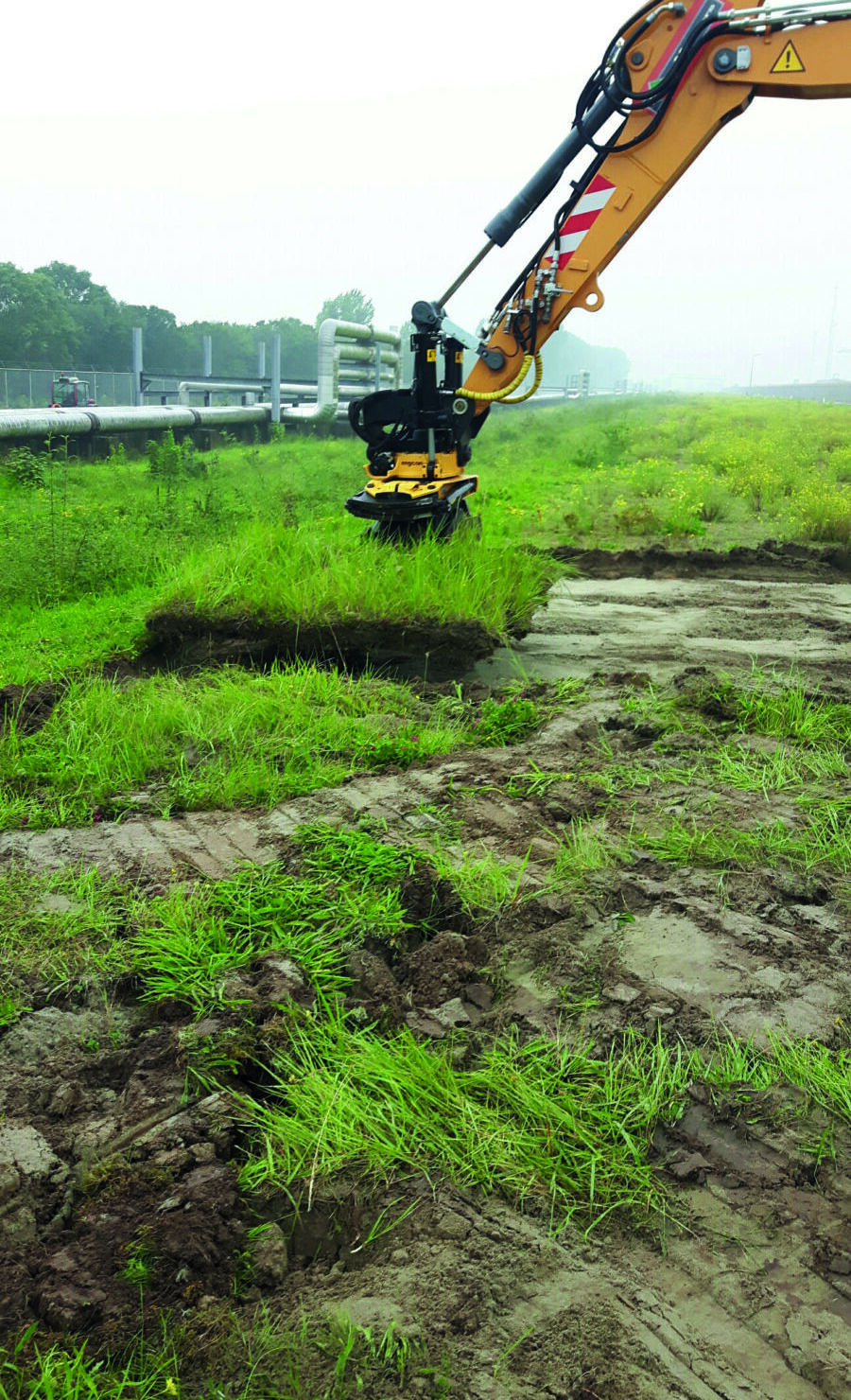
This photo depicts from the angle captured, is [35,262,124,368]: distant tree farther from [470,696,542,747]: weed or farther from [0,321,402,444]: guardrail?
[470,696,542,747]: weed

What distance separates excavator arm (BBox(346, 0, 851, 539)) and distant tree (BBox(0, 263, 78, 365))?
3758 centimetres

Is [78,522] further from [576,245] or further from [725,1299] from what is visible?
[725,1299]

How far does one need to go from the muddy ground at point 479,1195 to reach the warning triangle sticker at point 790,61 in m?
4.84

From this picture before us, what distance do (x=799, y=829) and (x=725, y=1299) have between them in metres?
2.08

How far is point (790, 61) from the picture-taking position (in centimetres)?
627

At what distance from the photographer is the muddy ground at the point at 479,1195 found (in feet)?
6.17

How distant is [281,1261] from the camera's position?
208 cm

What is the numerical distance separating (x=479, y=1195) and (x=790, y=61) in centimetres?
659

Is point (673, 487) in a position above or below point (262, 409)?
below

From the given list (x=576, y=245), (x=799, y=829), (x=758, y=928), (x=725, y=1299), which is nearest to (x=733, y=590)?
(x=576, y=245)

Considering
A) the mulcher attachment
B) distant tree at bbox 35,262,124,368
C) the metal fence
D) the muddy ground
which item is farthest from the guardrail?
distant tree at bbox 35,262,124,368

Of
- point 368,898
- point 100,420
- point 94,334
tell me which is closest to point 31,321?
point 94,334

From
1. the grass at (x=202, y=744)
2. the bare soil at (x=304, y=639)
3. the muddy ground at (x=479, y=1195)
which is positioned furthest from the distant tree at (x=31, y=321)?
the muddy ground at (x=479, y=1195)

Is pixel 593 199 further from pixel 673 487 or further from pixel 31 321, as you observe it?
pixel 31 321
